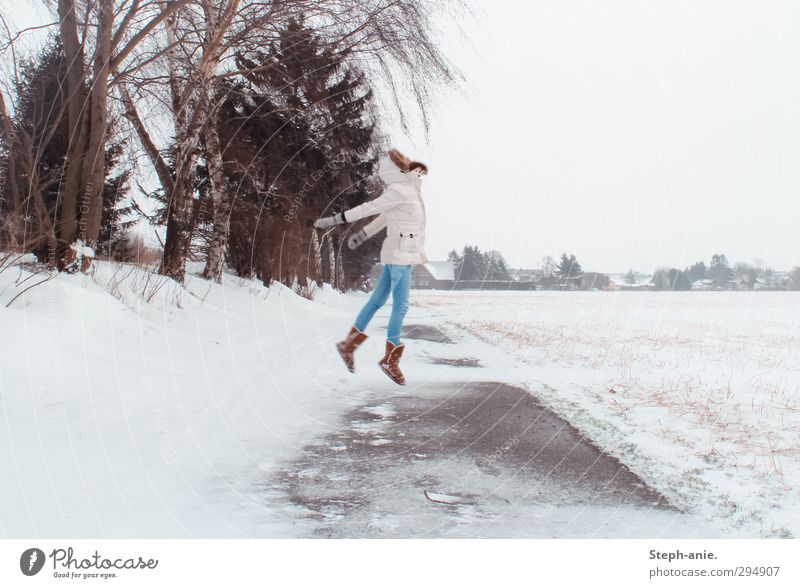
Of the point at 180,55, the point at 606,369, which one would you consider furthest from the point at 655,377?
the point at 180,55

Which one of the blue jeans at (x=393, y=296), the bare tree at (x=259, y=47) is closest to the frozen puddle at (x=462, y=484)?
the blue jeans at (x=393, y=296)

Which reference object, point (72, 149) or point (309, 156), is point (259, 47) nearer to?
point (309, 156)

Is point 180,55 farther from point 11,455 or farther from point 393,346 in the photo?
point 393,346

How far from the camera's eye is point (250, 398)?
549 centimetres

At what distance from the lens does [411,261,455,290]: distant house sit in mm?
2461

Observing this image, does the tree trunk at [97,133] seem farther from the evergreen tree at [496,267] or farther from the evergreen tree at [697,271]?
the evergreen tree at [697,271]

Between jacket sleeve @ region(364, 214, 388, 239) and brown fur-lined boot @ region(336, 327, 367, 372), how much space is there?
0.63 metres

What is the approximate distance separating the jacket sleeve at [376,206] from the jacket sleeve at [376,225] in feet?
0.09

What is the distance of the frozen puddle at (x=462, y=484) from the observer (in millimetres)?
2850

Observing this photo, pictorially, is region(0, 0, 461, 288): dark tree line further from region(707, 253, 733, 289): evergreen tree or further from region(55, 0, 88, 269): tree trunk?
region(707, 253, 733, 289): evergreen tree

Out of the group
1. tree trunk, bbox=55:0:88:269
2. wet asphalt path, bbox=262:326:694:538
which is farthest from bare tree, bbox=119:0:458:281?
wet asphalt path, bbox=262:326:694:538

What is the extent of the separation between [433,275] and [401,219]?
11.8 inches

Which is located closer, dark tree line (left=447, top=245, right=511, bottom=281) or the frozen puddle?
dark tree line (left=447, top=245, right=511, bottom=281)
